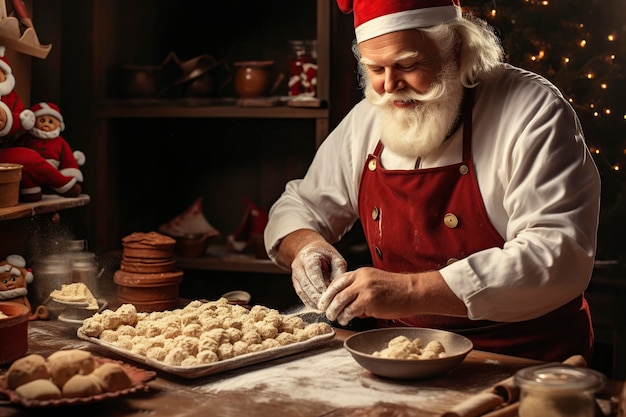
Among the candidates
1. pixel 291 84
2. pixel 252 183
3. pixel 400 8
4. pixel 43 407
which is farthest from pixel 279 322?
pixel 252 183

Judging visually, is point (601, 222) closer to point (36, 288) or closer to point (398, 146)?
point (398, 146)

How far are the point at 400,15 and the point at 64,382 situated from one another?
1423 mm

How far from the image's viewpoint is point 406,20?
8.86 ft

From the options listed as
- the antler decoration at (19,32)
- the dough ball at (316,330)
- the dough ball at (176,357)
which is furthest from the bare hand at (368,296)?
the antler decoration at (19,32)

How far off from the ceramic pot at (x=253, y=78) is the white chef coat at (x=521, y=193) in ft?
3.65

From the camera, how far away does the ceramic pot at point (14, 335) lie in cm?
230

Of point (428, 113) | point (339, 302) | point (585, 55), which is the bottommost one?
point (339, 302)

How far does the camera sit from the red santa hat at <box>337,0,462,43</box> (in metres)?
2.70

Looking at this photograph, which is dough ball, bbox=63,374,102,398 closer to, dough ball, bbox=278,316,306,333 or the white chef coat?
dough ball, bbox=278,316,306,333

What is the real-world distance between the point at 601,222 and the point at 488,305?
6.86ft

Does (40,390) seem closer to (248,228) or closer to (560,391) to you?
(560,391)

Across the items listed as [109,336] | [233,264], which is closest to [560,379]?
[109,336]

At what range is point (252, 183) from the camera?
15.4 ft

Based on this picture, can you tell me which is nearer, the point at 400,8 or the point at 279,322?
the point at 279,322
